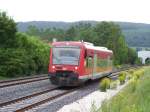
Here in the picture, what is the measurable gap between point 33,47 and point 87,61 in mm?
20554

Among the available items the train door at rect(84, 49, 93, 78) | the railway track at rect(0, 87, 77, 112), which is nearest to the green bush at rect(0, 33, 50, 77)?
the train door at rect(84, 49, 93, 78)

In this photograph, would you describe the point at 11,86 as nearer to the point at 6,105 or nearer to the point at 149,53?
the point at 6,105

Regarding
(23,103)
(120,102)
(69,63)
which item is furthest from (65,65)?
(120,102)

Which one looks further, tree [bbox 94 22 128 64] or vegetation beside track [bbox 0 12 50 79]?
tree [bbox 94 22 128 64]

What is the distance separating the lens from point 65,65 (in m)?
30.8

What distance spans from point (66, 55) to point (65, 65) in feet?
2.32

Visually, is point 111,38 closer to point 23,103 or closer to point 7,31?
point 7,31

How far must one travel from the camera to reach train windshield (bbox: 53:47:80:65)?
30.9 meters

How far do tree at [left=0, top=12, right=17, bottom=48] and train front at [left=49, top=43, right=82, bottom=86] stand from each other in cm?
1405

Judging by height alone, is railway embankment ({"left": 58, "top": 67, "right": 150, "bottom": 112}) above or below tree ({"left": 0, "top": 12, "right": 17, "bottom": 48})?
below

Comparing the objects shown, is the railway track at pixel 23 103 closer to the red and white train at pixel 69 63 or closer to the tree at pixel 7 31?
the red and white train at pixel 69 63

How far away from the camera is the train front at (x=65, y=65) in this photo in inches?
1203

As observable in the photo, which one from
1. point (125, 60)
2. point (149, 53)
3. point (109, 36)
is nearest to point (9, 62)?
point (109, 36)

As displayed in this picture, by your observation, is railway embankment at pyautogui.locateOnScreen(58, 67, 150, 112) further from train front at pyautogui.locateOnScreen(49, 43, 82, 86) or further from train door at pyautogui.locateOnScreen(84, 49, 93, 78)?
train front at pyautogui.locateOnScreen(49, 43, 82, 86)
